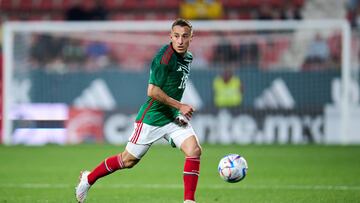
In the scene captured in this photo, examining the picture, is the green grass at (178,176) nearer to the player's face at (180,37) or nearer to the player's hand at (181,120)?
the player's hand at (181,120)

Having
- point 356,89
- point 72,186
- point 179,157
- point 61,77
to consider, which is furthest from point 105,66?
point 72,186

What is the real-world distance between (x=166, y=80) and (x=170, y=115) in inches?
14.3

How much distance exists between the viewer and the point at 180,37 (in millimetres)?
7133

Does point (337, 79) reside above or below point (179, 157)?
above

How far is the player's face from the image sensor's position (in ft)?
23.4

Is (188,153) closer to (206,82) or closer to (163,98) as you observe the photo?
(163,98)

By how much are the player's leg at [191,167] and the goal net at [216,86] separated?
34.3ft

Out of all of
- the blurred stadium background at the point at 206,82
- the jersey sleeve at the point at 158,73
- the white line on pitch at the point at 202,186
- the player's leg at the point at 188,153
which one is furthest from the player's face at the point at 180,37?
the blurred stadium background at the point at 206,82

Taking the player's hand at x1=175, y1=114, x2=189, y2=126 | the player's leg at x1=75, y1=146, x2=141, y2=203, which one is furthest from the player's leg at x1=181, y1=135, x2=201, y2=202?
the player's leg at x1=75, y1=146, x2=141, y2=203

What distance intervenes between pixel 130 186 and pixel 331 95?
8.90m

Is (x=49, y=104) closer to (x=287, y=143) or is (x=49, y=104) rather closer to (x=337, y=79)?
(x=287, y=143)

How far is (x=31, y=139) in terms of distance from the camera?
17594 millimetres

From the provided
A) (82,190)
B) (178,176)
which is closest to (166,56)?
(82,190)

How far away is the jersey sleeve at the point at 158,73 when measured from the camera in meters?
7.11
